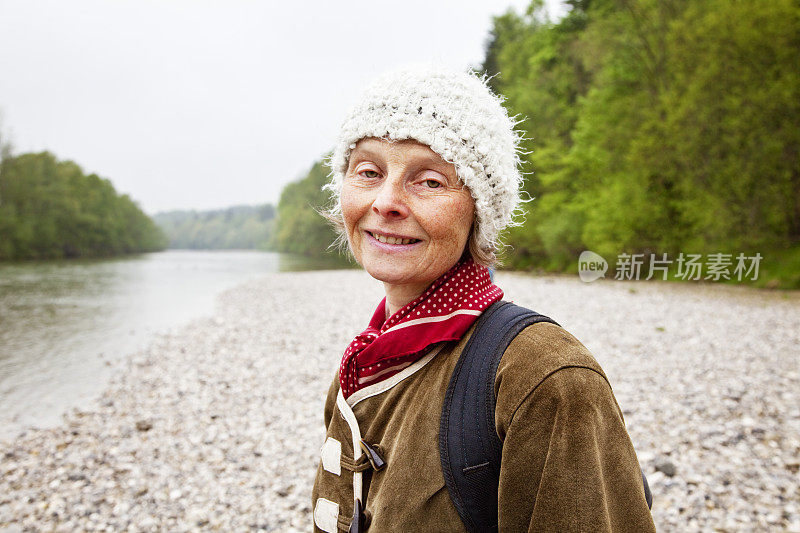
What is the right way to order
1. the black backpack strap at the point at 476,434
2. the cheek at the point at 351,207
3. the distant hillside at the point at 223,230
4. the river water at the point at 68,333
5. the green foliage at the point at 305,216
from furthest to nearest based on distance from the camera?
the distant hillside at the point at 223,230, the green foliage at the point at 305,216, the river water at the point at 68,333, the cheek at the point at 351,207, the black backpack strap at the point at 476,434

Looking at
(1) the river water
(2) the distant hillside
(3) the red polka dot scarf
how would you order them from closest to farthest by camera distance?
(3) the red polka dot scarf → (1) the river water → (2) the distant hillside

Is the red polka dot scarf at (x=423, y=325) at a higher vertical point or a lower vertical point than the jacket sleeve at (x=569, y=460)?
higher

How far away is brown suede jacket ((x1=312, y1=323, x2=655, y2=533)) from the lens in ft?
3.28

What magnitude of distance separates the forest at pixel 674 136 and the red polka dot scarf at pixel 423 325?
667 centimetres

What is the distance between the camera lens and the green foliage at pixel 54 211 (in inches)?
1937

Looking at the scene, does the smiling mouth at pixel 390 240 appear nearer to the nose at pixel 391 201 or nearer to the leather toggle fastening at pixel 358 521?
the nose at pixel 391 201

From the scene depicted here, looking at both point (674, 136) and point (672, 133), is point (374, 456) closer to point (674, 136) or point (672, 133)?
point (674, 136)

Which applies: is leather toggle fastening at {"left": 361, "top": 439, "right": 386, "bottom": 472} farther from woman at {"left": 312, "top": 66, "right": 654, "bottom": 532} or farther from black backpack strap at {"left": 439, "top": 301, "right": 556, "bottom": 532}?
black backpack strap at {"left": 439, "top": 301, "right": 556, "bottom": 532}

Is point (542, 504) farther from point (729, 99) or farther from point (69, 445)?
point (729, 99)

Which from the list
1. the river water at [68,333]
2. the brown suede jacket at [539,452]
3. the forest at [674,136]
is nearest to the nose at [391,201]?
the brown suede jacket at [539,452]

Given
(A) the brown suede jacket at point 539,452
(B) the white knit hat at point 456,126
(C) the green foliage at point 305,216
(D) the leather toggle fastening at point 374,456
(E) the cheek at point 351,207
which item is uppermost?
(C) the green foliage at point 305,216

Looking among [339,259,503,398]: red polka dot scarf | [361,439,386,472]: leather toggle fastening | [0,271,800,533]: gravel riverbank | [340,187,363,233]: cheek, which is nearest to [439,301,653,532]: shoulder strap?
[339,259,503,398]: red polka dot scarf

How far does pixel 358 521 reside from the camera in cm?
139

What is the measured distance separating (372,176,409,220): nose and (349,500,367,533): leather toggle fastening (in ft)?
2.85
